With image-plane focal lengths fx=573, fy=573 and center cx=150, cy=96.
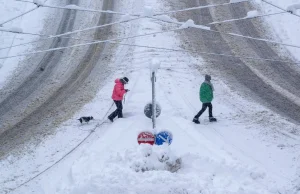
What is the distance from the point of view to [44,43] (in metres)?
23.9

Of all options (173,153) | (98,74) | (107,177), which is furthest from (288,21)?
(107,177)

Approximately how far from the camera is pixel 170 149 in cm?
1306

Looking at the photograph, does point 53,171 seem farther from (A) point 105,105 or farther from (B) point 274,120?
(B) point 274,120

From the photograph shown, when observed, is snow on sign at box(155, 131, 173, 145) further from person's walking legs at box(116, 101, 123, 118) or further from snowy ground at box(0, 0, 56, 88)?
snowy ground at box(0, 0, 56, 88)

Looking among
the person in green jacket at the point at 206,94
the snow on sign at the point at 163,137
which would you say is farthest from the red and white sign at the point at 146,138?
the person in green jacket at the point at 206,94

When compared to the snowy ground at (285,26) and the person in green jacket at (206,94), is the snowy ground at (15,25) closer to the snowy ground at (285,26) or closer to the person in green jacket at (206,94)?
the person in green jacket at (206,94)

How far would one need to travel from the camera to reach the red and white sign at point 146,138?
513 inches

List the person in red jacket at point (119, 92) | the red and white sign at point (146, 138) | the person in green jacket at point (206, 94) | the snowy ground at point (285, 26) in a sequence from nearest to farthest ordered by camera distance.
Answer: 1. the red and white sign at point (146, 138)
2. the person in green jacket at point (206, 94)
3. the person in red jacket at point (119, 92)
4. the snowy ground at point (285, 26)

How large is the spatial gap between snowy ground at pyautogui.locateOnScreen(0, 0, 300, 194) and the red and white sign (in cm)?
20

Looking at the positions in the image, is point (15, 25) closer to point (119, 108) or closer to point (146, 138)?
point (119, 108)

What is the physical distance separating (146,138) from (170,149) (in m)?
0.60

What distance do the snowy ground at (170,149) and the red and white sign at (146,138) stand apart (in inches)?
7.7

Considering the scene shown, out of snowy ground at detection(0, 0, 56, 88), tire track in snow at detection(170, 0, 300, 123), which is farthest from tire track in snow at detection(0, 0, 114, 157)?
tire track in snow at detection(170, 0, 300, 123)

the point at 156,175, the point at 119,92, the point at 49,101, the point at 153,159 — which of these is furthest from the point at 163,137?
the point at 49,101
